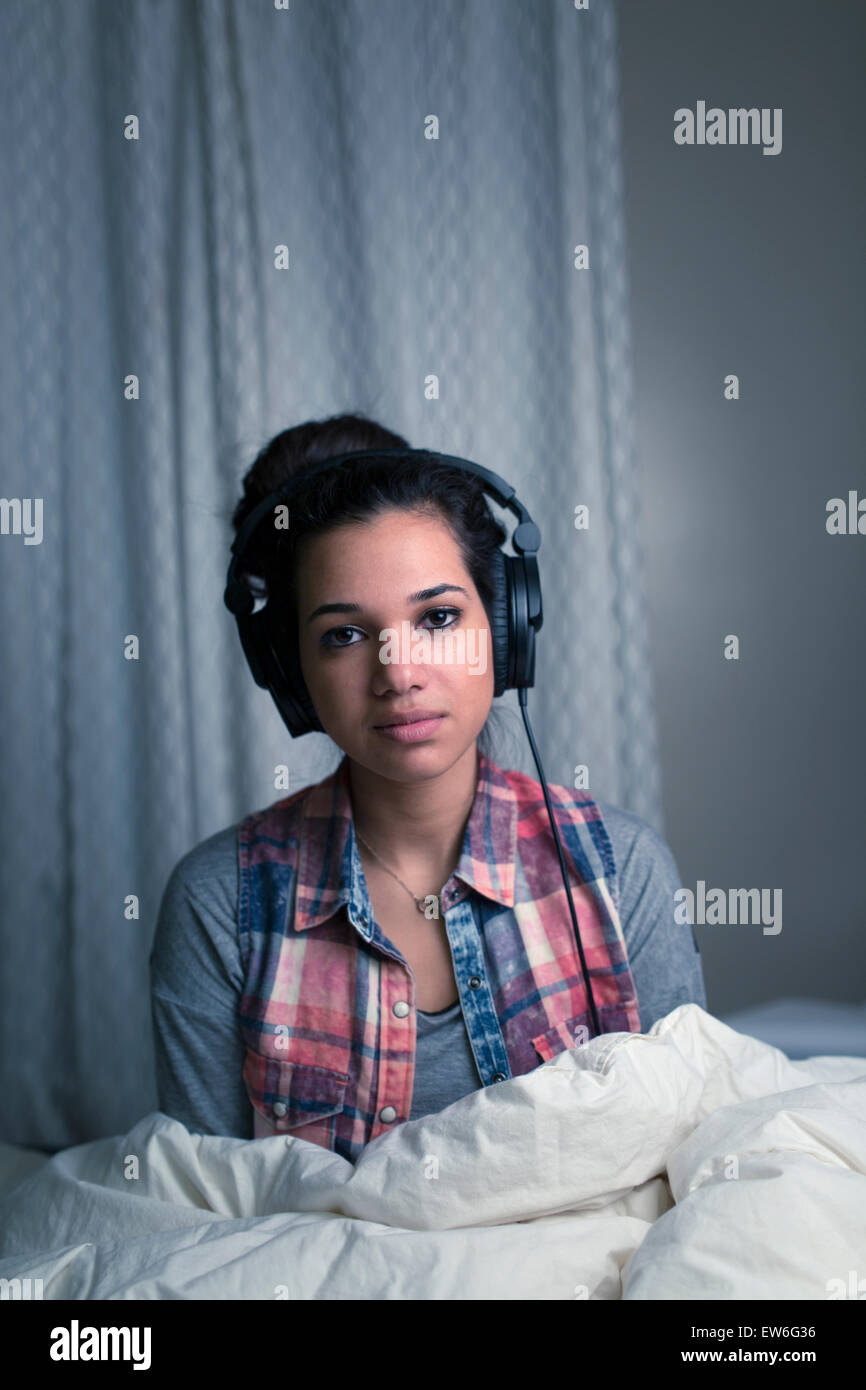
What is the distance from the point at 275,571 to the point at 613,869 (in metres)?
0.44

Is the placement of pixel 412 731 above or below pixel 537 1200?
above

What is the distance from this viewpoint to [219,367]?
1.56 m

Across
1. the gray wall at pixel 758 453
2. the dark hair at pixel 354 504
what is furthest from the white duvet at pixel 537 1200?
the gray wall at pixel 758 453

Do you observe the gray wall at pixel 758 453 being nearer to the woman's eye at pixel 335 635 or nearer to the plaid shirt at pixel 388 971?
the plaid shirt at pixel 388 971

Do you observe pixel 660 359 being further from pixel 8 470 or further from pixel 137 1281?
pixel 137 1281

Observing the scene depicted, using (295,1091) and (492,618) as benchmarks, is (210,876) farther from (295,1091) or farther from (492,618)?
(492,618)

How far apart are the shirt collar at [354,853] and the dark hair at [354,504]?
0.59 ft

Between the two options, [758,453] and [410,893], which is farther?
[758,453]

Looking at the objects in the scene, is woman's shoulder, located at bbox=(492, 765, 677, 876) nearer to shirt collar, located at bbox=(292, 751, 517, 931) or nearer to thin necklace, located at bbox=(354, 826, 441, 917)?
shirt collar, located at bbox=(292, 751, 517, 931)

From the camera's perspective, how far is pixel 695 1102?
74 centimetres

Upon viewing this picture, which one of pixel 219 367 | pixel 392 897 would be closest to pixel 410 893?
pixel 392 897

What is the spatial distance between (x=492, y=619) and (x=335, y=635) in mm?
166
